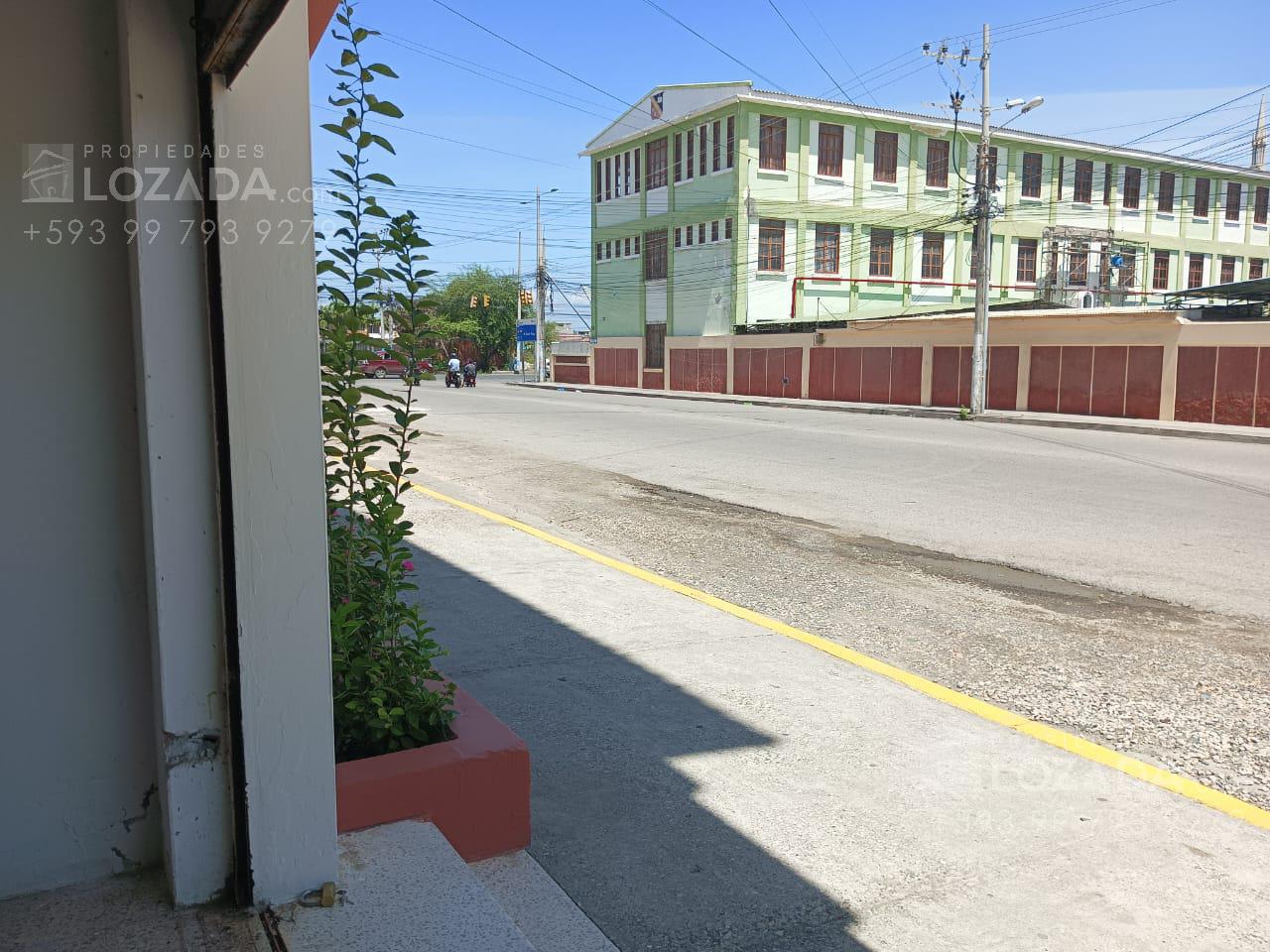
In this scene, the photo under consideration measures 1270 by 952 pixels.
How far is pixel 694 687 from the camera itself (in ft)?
15.3

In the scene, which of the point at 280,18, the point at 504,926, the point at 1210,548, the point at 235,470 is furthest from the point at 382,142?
the point at 1210,548

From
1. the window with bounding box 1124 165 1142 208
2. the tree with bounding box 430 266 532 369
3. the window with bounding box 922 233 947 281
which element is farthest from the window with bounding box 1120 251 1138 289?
the tree with bounding box 430 266 532 369

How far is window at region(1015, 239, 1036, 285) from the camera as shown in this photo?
1751 inches

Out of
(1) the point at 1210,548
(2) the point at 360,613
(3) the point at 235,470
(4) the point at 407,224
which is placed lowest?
(1) the point at 1210,548

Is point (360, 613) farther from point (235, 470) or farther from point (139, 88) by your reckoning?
point (139, 88)

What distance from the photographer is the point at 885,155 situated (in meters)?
41.5

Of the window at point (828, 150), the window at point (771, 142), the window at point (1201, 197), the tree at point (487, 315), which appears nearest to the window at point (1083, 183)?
the window at point (1201, 197)

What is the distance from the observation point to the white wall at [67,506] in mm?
2264

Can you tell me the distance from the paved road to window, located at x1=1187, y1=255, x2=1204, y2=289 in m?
32.9

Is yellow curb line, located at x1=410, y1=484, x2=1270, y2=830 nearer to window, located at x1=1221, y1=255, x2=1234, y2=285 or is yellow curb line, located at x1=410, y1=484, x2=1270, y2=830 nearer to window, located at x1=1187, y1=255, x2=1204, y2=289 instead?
window, located at x1=1187, y1=255, x2=1204, y2=289

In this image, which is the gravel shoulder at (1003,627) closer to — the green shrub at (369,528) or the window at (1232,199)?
the green shrub at (369,528)

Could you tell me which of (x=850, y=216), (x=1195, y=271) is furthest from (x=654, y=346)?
(x=1195, y=271)

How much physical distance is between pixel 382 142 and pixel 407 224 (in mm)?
241

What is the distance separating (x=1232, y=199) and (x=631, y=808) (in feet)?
186
